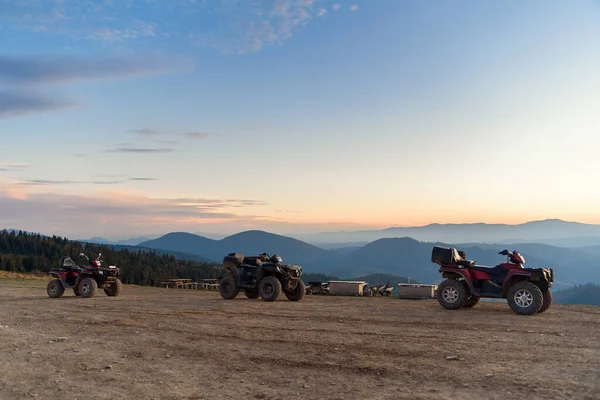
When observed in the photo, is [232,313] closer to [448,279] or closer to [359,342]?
[359,342]

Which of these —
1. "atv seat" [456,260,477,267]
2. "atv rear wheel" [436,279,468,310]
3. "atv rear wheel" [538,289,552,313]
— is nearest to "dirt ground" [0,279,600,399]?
"atv rear wheel" [538,289,552,313]

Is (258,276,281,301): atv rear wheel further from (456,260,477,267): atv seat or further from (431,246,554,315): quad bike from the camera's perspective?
(456,260,477,267): atv seat

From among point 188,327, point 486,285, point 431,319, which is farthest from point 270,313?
point 486,285

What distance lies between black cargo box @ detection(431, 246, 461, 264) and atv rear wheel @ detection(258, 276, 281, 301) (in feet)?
19.0

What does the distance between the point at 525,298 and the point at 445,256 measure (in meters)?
2.93

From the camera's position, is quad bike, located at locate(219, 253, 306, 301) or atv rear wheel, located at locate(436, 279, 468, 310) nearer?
atv rear wheel, located at locate(436, 279, 468, 310)

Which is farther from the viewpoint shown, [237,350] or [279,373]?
[237,350]

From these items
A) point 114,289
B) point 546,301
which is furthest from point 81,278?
point 546,301

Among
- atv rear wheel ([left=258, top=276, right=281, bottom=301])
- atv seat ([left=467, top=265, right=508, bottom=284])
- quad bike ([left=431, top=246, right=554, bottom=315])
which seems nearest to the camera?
quad bike ([left=431, top=246, right=554, bottom=315])

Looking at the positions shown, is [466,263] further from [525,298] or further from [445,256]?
[525,298]

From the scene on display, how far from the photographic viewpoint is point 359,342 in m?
10.7

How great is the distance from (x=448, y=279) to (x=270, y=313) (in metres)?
6.14

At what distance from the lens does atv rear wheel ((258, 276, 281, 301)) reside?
2003 centimetres

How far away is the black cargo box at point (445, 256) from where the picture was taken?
58.5 feet
